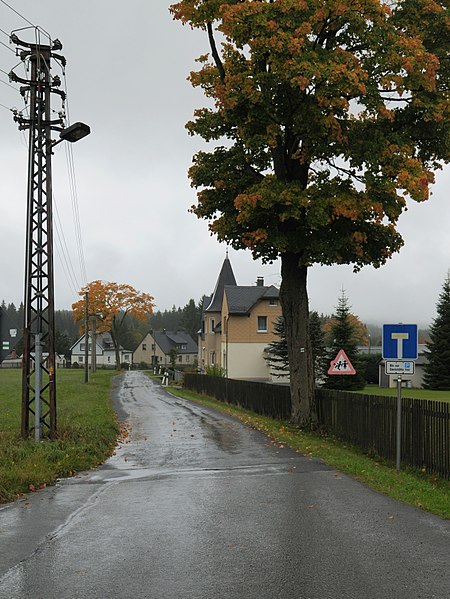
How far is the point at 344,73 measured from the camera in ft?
48.4

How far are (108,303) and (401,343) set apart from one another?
201ft

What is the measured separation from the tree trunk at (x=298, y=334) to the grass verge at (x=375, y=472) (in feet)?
3.06

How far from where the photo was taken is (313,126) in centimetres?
1608

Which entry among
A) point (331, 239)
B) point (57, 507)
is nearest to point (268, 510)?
point (57, 507)

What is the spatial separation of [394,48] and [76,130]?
24.0 feet

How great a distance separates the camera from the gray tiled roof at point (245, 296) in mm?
60875

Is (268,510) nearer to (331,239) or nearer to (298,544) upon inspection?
(298,544)

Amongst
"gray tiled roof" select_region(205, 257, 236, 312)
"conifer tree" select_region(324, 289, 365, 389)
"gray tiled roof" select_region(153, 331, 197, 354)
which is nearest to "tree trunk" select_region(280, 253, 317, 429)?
"conifer tree" select_region(324, 289, 365, 389)

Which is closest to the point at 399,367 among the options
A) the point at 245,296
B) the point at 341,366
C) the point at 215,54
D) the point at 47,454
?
the point at 47,454

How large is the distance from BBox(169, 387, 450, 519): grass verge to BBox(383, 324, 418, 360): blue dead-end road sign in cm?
197

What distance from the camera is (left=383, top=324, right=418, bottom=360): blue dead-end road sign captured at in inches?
471

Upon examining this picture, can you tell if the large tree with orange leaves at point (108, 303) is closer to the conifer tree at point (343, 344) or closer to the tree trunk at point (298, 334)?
the conifer tree at point (343, 344)

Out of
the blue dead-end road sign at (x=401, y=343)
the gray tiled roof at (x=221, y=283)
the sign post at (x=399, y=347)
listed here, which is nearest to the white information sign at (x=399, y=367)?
the sign post at (x=399, y=347)

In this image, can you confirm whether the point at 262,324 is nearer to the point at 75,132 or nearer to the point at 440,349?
the point at 440,349
